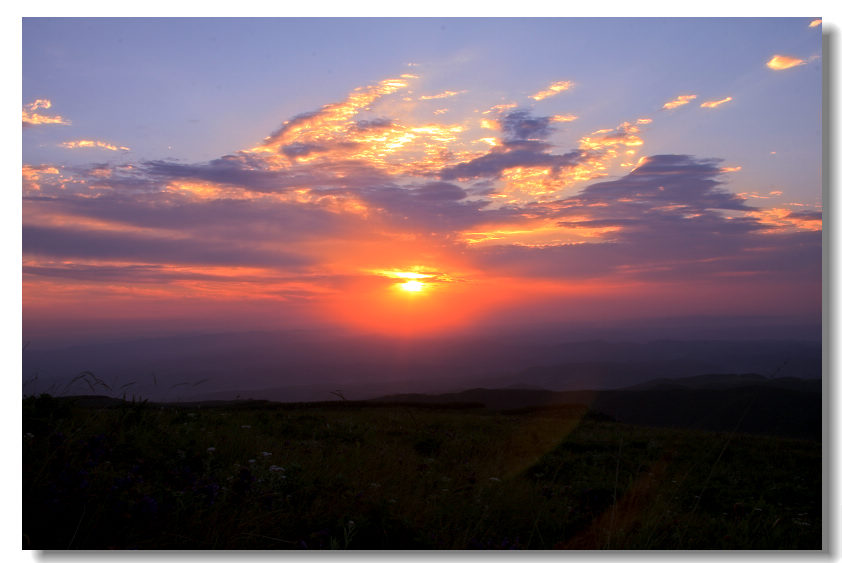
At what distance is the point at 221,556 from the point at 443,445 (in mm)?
5389

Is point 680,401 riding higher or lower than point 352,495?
lower

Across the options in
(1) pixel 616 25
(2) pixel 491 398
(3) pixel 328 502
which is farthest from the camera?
(2) pixel 491 398

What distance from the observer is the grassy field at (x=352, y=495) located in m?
4.31

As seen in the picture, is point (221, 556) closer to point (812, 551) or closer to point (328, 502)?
point (328, 502)

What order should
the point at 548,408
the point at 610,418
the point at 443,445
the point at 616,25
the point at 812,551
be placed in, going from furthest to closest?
the point at 548,408
the point at 610,418
the point at 443,445
the point at 616,25
the point at 812,551

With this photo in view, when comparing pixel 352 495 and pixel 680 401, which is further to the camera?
pixel 680 401

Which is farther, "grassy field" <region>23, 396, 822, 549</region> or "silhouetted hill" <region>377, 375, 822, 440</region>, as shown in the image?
"silhouetted hill" <region>377, 375, 822, 440</region>

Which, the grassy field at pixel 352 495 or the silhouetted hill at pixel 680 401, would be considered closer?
the grassy field at pixel 352 495

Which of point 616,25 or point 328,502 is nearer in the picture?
point 328,502

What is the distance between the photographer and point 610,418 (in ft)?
53.2

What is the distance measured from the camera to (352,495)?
517 centimetres

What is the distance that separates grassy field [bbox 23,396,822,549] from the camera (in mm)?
4312
